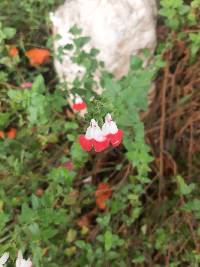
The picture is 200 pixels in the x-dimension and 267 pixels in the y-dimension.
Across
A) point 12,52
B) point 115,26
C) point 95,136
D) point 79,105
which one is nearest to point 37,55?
point 12,52

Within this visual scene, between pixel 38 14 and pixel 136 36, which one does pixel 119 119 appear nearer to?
pixel 136 36

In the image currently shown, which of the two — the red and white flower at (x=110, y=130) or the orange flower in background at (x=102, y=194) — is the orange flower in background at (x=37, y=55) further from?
the red and white flower at (x=110, y=130)

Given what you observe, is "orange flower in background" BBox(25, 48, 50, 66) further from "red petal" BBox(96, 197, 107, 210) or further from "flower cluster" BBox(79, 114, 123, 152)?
"flower cluster" BBox(79, 114, 123, 152)

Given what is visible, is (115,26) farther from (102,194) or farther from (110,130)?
(110,130)

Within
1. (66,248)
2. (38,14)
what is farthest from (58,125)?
(38,14)

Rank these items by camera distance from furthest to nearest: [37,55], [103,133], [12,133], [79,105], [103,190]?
[37,55]
[12,133]
[103,190]
[79,105]
[103,133]

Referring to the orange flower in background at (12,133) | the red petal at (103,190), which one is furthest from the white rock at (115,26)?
the red petal at (103,190)
